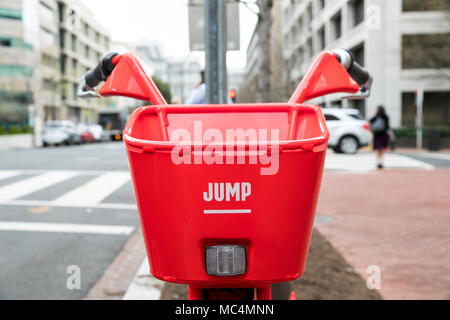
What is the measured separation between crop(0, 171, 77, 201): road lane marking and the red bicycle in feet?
26.6

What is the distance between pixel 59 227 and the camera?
20.7 feet

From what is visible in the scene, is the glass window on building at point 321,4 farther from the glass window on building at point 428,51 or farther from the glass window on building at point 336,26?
the glass window on building at point 428,51

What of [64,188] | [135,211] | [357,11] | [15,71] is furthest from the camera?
[15,71]

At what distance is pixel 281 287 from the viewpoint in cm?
211

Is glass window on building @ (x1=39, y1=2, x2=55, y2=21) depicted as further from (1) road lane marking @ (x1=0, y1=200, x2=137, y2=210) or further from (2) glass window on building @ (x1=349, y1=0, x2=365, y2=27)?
(2) glass window on building @ (x1=349, y1=0, x2=365, y2=27)

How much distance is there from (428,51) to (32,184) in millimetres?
20614

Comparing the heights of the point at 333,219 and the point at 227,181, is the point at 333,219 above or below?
below

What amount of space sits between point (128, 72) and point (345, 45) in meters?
29.6

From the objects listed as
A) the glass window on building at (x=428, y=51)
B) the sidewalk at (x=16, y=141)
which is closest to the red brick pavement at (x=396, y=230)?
the glass window on building at (x=428, y=51)

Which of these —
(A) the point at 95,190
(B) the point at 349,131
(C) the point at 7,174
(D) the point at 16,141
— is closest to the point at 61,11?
(A) the point at 95,190

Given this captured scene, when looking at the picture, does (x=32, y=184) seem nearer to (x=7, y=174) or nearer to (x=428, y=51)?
(x=7, y=174)
